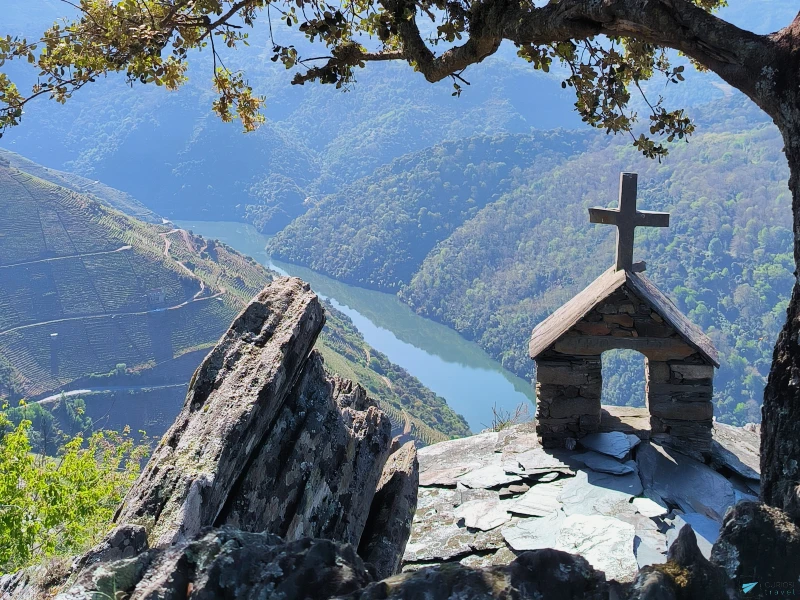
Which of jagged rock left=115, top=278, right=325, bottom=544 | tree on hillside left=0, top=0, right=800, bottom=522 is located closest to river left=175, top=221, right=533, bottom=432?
tree on hillside left=0, top=0, right=800, bottom=522

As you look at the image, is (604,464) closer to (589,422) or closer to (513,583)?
(589,422)

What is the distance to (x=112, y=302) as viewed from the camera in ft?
275

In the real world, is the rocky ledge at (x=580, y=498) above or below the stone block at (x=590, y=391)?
below

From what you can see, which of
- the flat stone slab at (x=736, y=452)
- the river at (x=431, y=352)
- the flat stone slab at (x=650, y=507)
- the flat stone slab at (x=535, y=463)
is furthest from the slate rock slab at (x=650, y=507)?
the river at (x=431, y=352)

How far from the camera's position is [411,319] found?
362ft

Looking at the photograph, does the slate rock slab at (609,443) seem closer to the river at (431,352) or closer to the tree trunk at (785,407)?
the tree trunk at (785,407)

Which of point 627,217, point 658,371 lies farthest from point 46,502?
point 627,217

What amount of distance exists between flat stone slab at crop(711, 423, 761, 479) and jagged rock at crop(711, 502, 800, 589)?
21.7ft

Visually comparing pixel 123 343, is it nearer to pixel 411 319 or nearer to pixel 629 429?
pixel 411 319

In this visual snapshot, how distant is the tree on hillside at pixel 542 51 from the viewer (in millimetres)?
3457

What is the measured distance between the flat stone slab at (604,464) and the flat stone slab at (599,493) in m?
0.05

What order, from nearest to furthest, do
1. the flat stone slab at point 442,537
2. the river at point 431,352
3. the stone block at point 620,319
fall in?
1. the flat stone slab at point 442,537
2. the stone block at point 620,319
3. the river at point 431,352

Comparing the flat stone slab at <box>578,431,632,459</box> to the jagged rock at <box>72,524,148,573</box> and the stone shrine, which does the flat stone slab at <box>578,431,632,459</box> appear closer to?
the stone shrine

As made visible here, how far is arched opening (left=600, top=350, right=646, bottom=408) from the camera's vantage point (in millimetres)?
69562
